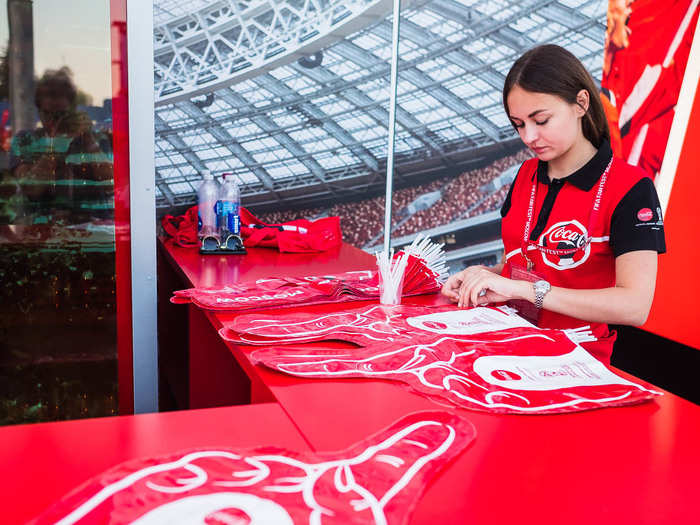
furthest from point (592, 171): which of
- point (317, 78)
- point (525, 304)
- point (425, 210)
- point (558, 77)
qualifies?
point (425, 210)

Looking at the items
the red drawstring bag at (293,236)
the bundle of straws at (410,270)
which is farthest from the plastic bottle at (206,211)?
the bundle of straws at (410,270)

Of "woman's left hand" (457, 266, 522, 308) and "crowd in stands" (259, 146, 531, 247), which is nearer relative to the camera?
"woman's left hand" (457, 266, 522, 308)

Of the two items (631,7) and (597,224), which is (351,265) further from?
(631,7)

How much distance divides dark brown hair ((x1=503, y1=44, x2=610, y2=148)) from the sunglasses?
4.28 feet

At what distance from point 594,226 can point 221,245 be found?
59.3 inches

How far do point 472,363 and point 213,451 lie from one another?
0.52 meters

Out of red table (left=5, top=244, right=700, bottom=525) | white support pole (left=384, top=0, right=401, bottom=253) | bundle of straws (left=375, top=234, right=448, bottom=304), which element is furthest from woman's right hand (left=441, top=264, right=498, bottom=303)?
white support pole (left=384, top=0, right=401, bottom=253)

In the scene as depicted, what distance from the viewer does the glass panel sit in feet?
5.55

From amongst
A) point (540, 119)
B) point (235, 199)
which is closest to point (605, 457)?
point (540, 119)

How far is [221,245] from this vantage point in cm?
255

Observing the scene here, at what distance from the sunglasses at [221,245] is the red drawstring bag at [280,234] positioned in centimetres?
15

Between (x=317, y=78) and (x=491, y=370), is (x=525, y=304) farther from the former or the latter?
(x=317, y=78)

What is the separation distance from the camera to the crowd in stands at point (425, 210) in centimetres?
A: 398

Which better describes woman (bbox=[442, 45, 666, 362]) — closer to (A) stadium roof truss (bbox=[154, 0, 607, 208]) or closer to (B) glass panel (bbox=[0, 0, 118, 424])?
(B) glass panel (bbox=[0, 0, 118, 424])
